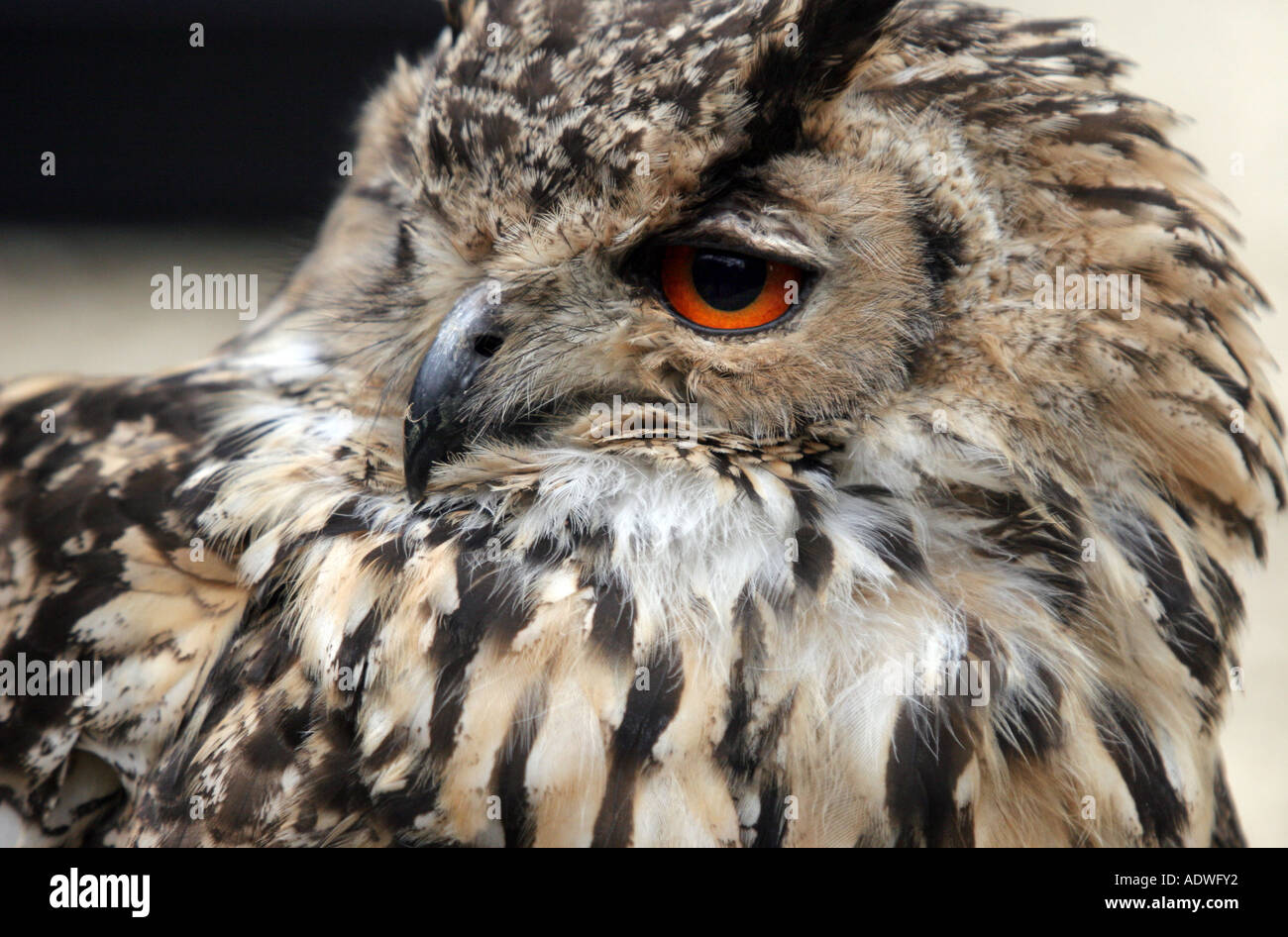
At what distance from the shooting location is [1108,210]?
1381 millimetres

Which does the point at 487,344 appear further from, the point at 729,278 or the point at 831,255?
the point at 831,255

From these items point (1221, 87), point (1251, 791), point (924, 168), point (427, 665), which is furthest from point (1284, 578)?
point (427, 665)

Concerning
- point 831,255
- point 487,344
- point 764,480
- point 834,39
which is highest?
point 834,39

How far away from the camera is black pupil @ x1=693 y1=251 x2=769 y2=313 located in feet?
4.32

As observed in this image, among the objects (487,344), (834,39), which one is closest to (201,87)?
(487,344)

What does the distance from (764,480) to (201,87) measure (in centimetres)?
585

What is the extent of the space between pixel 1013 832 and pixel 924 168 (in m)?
0.79

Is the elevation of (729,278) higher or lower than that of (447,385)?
higher

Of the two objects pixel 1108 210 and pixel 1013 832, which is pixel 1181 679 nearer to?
pixel 1013 832

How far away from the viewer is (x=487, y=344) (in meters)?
1.40

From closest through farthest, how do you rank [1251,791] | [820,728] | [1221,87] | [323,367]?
[820,728] < [323,367] < [1251,791] < [1221,87]

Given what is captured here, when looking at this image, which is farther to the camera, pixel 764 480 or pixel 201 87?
pixel 201 87

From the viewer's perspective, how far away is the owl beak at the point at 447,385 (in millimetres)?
1362

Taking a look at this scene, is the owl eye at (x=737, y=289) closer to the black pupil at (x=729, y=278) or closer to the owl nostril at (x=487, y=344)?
the black pupil at (x=729, y=278)
